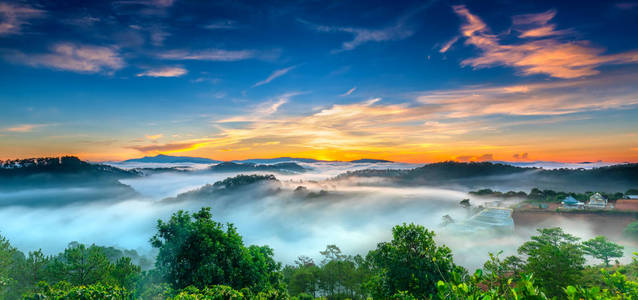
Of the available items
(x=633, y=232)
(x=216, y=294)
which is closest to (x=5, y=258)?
(x=216, y=294)

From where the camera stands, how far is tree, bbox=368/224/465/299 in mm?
15023

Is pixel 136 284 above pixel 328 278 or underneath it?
above

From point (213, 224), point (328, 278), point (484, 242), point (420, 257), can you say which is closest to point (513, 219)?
point (484, 242)

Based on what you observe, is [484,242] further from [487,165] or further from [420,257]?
[487,165]

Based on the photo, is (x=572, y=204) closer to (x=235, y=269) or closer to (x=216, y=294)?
(x=235, y=269)

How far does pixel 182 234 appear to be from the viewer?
17000 mm

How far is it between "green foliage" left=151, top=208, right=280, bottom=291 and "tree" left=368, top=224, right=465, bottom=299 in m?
7.56

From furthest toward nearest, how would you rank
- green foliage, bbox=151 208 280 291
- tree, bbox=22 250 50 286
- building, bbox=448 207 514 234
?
building, bbox=448 207 514 234, tree, bbox=22 250 50 286, green foliage, bbox=151 208 280 291

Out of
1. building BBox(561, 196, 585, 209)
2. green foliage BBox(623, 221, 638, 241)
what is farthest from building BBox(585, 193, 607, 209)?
green foliage BBox(623, 221, 638, 241)

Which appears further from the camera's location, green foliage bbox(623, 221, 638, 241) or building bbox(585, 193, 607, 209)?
building bbox(585, 193, 607, 209)

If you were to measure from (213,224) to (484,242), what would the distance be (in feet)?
294

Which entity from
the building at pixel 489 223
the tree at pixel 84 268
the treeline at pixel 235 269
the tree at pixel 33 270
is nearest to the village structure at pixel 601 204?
the building at pixel 489 223

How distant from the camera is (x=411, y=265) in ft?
51.0

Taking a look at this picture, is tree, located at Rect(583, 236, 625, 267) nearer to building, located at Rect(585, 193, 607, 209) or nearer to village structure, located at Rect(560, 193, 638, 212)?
building, located at Rect(585, 193, 607, 209)
